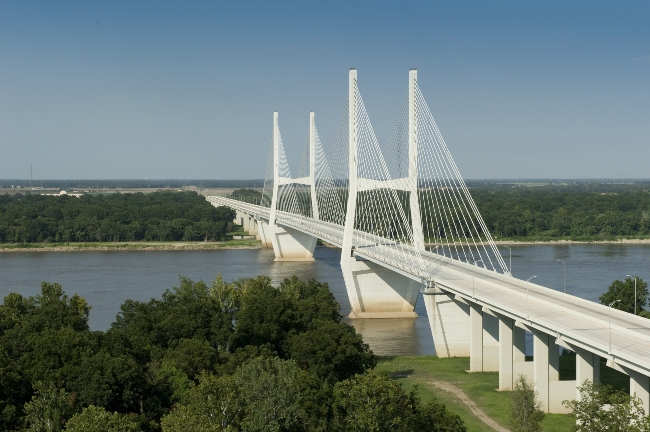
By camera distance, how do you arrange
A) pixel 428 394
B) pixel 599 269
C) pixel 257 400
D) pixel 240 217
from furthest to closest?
pixel 240 217 → pixel 599 269 → pixel 428 394 → pixel 257 400

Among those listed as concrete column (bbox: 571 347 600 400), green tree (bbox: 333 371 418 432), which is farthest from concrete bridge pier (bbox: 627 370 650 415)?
green tree (bbox: 333 371 418 432)

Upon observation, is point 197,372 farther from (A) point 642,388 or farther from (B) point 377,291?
(B) point 377,291

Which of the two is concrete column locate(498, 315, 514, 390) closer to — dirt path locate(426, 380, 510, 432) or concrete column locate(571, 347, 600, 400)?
dirt path locate(426, 380, 510, 432)

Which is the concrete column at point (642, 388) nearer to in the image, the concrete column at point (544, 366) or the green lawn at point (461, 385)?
the green lawn at point (461, 385)

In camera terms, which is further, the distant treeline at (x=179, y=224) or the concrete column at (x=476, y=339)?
the distant treeline at (x=179, y=224)

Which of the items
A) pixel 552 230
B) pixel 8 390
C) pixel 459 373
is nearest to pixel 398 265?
pixel 459 373

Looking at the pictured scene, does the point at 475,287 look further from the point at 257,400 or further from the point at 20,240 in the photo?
the point at 20,240

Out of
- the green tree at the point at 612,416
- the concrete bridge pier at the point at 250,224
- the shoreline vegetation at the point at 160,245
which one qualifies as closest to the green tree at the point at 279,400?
the green tree at the point at 612,416
